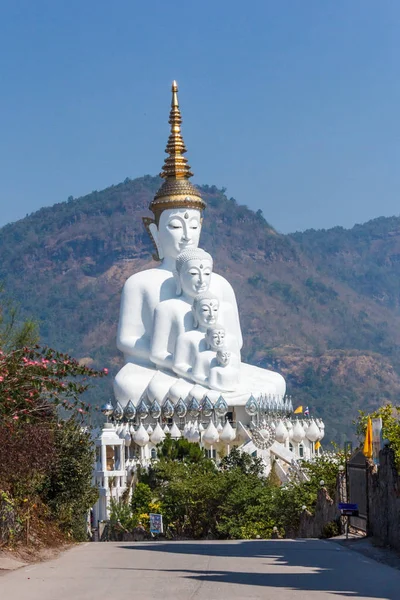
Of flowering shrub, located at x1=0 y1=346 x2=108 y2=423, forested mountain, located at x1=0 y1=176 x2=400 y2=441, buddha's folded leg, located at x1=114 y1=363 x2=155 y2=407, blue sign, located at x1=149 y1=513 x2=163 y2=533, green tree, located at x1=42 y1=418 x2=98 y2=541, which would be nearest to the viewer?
flowering shrub, located at x1=0 y1=346 x2=108 y2=423

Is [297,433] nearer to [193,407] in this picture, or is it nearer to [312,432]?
[312,432]

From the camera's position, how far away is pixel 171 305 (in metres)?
47.6

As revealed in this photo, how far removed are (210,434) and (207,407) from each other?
1.01 meters

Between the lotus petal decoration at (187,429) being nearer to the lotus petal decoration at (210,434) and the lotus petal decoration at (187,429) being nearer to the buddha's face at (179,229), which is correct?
the lotus petal decoration at (210,434)

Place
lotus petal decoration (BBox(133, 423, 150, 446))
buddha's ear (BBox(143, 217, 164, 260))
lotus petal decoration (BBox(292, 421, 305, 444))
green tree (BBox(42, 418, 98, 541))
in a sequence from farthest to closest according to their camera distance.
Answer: buddha's ear (BBox(143, 217, 164, 260)), lotus petal decoration (BBox(292, 421, 305, 444)), lotus petal decoration (BBox(133, 423, 150, 446)), green tree (BBox(42, 418, 98, 541))

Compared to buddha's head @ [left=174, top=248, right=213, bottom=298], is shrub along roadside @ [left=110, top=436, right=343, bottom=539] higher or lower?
lower

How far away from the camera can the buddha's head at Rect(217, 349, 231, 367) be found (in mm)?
45750

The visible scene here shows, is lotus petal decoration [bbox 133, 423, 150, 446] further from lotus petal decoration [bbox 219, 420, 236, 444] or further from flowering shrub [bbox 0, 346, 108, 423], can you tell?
flowering shrub [bbox 0, 346, 108, 423]

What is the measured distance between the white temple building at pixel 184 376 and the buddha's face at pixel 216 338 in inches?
1.5

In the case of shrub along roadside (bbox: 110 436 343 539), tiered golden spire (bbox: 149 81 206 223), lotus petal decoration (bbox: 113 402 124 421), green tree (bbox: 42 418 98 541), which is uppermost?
tiered golden spire (bbox: 149 81 206 223)

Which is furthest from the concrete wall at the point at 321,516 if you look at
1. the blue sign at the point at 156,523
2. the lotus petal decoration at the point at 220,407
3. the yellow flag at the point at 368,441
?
the lotus petal decoration at the point at 220,407

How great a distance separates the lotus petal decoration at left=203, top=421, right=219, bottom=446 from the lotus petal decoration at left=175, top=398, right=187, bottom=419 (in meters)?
1.09

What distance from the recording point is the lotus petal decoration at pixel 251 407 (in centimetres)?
4532

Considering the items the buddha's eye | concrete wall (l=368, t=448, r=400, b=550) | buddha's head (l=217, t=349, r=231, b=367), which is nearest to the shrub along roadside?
buddha's head (l=217, t=349, r=231, b=367)
